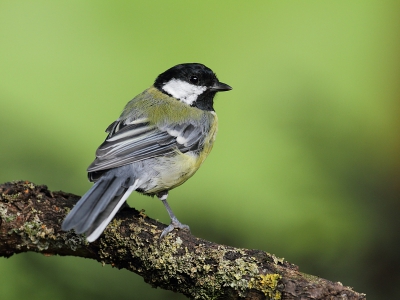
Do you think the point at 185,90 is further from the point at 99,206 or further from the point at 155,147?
the point at 99,206

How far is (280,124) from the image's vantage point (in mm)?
2623

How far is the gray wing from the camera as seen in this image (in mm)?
1819

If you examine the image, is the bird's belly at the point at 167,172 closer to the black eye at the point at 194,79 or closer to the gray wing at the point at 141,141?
the gray wing at the point at 141,141

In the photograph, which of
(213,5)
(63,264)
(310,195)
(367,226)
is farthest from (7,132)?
(367,226)

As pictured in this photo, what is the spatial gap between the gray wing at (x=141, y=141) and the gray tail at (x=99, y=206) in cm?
6

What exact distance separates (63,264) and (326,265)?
4.07 feet

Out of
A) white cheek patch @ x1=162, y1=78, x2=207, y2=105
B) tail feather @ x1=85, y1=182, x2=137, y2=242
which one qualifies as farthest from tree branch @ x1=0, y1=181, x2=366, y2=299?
white cheek patch @ x1=162, y1=78, x2=207, y2=105

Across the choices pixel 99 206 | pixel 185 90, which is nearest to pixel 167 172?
pixel 99 206

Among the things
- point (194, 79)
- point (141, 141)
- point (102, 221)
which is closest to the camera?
point (102, 221)

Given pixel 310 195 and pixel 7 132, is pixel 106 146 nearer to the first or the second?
pixel 7 132

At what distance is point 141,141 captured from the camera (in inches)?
77.0

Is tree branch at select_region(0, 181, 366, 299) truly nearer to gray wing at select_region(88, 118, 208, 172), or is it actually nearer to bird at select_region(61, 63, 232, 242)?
bird at select_region(61, 63, 232, 242)

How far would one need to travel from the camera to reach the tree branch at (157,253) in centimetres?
138

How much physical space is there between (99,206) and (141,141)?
423mm
